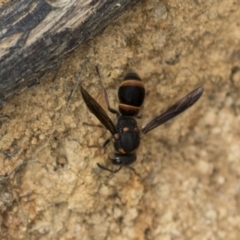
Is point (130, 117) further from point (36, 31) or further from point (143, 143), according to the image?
point (36, 31)

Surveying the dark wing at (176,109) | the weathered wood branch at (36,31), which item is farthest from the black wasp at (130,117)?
the weathered wood branch at (36,31)

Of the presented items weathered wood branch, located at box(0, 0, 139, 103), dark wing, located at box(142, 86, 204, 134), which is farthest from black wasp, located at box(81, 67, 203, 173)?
weathered wood branch, located at box(0, 0, 139, 103)

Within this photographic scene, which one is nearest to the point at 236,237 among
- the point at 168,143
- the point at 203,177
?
the point at 203,177

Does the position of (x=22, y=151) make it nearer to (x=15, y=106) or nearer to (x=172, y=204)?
(x=15, y=106)

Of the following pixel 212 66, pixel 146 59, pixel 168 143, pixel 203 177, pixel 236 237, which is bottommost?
pixel 236 237

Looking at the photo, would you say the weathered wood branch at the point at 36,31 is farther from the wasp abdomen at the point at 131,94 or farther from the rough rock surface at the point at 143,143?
the wasp abdomen at the point at 131,94
